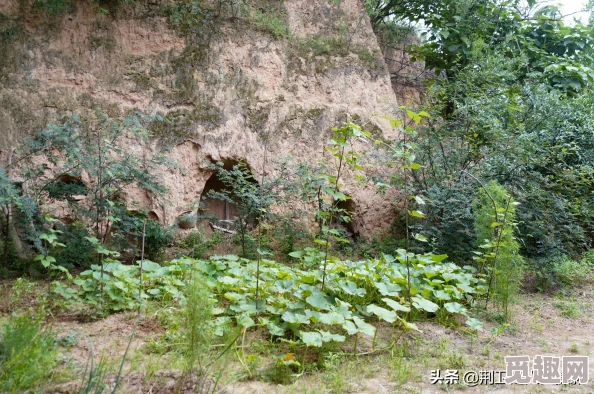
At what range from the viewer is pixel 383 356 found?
3756 mm

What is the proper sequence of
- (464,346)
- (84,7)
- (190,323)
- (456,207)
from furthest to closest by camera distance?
(84,7)
(456,207)
(464,346)
(190,323)

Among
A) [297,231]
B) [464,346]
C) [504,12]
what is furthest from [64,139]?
[504,12]

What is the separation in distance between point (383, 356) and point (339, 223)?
386 cm

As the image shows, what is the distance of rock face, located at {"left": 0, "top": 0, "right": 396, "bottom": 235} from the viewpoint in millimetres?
6691

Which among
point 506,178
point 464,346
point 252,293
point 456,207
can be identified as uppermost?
point 506,178

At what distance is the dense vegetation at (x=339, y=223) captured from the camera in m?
3.75

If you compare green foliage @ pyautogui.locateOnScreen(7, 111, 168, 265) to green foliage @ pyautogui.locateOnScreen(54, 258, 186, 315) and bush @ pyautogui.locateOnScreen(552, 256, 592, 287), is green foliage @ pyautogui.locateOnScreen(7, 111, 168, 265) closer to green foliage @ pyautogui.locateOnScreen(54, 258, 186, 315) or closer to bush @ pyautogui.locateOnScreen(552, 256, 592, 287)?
green foliage @ pyautogui.locateOnScreen(54, 258, 186, 315)

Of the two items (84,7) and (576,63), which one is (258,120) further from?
(576,63)

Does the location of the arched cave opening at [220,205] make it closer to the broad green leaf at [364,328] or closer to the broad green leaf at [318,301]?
the broad green leaf at [318,301]

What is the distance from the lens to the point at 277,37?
819cm

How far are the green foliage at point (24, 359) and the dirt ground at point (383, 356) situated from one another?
0.14 metres

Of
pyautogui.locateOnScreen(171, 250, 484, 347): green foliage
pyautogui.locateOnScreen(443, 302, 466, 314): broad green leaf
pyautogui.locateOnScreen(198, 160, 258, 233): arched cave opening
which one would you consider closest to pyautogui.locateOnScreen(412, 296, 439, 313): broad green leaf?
pyautogui.locateOnScreen(171, 250, 484, 347): green foliage

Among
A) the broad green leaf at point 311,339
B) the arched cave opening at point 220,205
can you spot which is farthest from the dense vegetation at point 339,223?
the arched cave opening at point 220,205

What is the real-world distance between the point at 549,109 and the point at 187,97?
5282 millimetres
